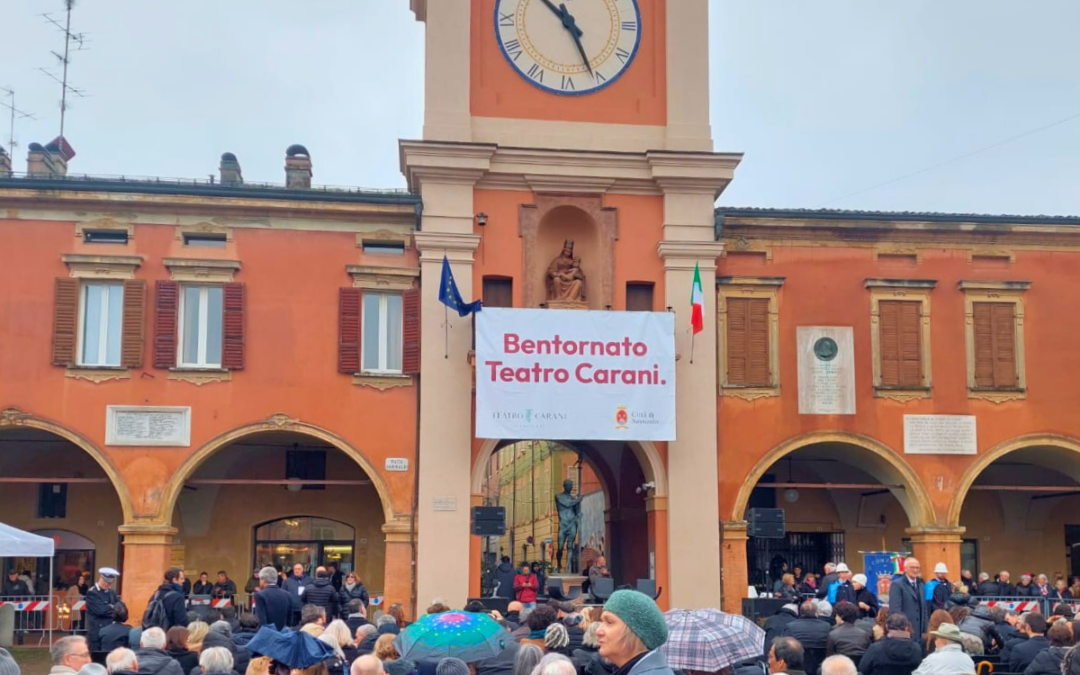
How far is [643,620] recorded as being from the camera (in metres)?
4.87

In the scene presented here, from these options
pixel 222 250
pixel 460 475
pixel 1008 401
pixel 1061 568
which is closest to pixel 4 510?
pixel 222 250

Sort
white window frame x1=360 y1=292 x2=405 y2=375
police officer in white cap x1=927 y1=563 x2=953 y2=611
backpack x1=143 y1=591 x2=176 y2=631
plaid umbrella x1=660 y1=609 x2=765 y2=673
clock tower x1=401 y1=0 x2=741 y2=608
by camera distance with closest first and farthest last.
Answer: plaid umbrella x1=660 y1=609 x2=765 y2=673
backpack x1=143 y1=591 x2=176 y2=631
police officer in white cap x1=927 y1=563 x2=953 y2=611
clock tower x1=401 y1=0 x2=741 y2=608
white window frame x1=360 y1=292 x2=405 y2=375

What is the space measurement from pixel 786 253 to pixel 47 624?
49.6 ft

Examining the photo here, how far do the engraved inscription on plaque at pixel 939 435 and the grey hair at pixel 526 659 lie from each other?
16.1 m

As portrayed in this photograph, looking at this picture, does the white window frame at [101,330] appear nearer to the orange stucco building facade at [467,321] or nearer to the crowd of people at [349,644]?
the orange stucco building facade at [467,321]

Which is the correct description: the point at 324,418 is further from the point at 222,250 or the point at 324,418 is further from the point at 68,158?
the point at 68,158

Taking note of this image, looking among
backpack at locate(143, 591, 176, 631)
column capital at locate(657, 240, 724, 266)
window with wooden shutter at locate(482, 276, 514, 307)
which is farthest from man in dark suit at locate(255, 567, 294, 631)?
column capital at locate(657, 240, 724, 266)

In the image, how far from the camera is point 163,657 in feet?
30.8

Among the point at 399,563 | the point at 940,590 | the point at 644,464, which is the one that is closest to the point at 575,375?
the point at 644,464

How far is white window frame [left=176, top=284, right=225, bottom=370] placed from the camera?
21891 mm

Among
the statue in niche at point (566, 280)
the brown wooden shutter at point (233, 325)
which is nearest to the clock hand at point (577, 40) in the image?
the statue in niche at point (566, 280)

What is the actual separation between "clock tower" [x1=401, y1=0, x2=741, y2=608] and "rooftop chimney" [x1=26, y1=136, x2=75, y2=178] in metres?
8.02

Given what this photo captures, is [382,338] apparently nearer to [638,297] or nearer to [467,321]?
[467,321]

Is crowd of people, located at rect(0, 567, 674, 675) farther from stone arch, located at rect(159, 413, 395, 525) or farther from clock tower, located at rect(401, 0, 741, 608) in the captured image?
clock tower, located at rect(401, 0, 741, 608)
